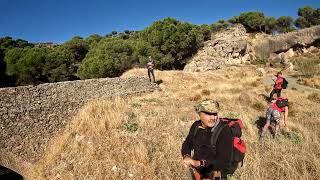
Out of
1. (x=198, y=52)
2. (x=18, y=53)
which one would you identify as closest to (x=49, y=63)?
(x=18, y=53)

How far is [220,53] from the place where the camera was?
1191 inches

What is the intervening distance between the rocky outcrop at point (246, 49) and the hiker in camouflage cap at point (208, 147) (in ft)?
82.3

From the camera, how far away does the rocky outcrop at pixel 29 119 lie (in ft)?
42.4

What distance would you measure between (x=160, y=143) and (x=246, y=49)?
965 inches

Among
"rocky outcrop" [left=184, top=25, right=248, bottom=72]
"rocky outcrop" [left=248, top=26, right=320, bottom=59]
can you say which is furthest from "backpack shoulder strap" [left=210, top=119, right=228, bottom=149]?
"rocky outcrop" [left=248, top=26, right=320, bottom=59]

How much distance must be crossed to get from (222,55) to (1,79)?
24.0 meters

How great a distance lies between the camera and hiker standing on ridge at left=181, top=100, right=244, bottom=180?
3367 mm

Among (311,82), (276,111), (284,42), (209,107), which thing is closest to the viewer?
(209,107)

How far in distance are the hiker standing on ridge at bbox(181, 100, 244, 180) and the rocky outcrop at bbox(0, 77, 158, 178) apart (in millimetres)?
11049

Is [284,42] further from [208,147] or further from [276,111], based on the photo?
[208,147]

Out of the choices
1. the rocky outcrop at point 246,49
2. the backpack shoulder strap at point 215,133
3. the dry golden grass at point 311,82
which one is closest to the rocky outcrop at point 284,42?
the rocky outcrop at point 246,49

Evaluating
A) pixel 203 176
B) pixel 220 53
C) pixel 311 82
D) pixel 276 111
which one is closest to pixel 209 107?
pixel 203 176

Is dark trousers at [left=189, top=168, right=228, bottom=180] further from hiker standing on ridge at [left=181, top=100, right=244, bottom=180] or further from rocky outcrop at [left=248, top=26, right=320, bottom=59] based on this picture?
rocky outcrop at [left=248, top=26, right=320, bottom=59]

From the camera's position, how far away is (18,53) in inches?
1577
